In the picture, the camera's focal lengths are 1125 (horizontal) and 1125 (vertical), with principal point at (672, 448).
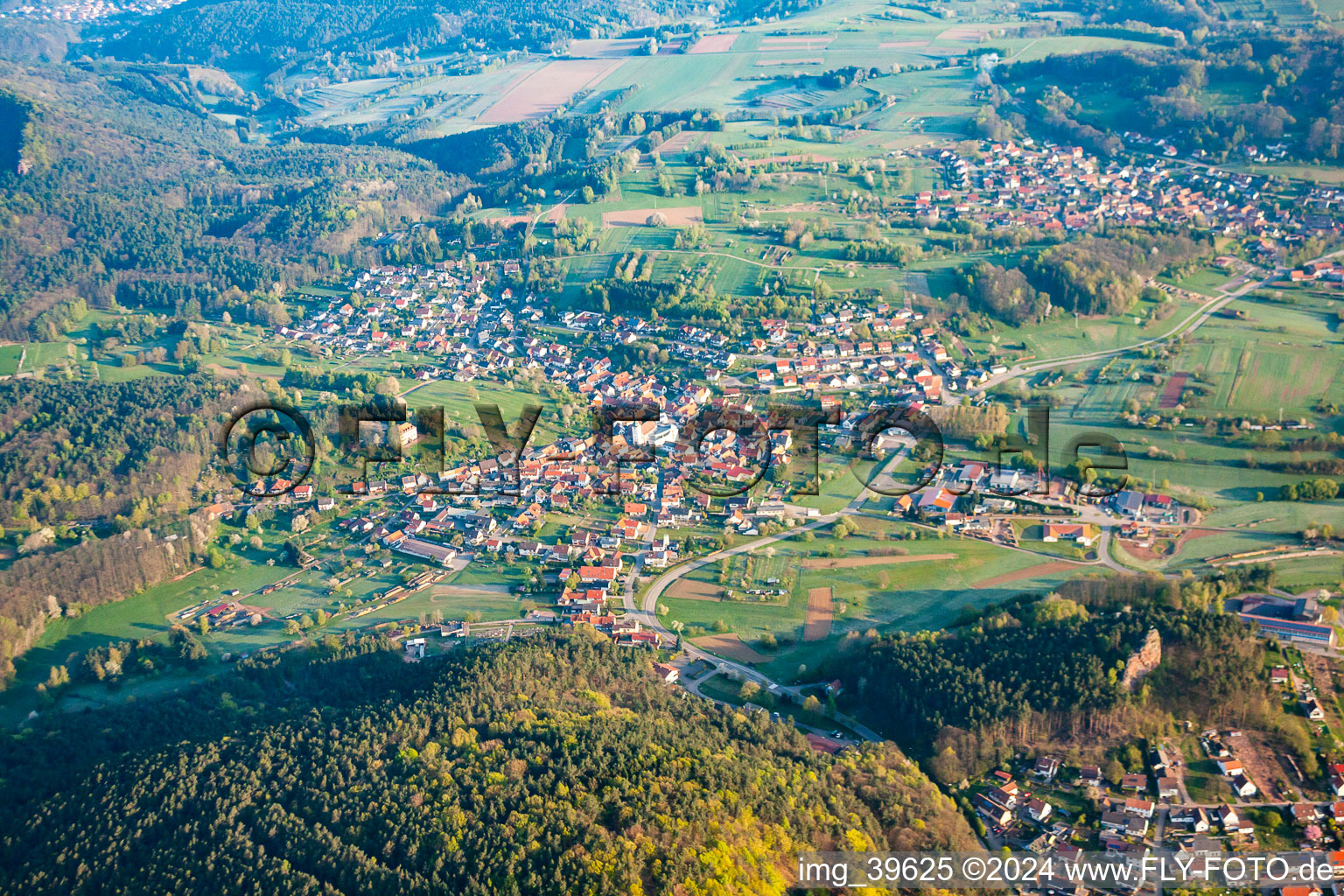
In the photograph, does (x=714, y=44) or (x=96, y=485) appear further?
(x=714, y=44)

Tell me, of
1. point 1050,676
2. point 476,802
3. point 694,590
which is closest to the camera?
A: point 476,802

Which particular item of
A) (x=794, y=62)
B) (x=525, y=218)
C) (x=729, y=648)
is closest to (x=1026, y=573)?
(x=729, y=648)

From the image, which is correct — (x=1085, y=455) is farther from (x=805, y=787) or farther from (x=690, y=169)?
(x=690, y=169)

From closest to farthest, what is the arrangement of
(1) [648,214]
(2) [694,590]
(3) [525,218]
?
(2) [694,590] < (1) [648,214] < (3) [525,218]

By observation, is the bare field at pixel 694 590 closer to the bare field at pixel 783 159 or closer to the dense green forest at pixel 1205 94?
the bare field at pixel 783 159

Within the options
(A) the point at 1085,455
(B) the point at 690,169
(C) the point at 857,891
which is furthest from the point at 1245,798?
(B) the point at 690,169

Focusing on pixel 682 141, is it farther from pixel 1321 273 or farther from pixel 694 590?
pixel 694 590
